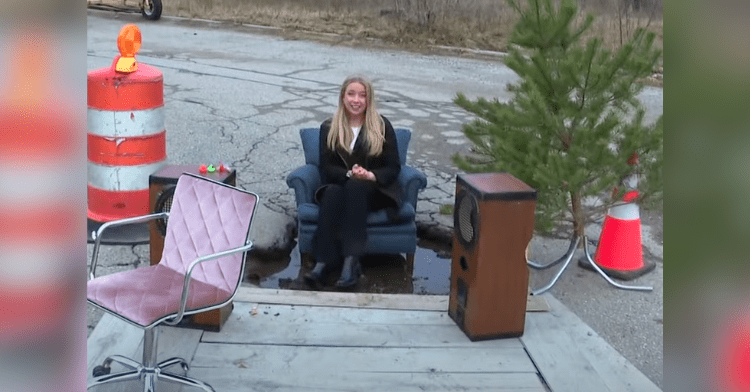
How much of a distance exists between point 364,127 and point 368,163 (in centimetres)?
25

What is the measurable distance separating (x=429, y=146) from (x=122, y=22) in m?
12.0

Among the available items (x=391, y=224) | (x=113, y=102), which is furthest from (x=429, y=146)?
(x=113, y=102)

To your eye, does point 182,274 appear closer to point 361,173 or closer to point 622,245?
point 361,173

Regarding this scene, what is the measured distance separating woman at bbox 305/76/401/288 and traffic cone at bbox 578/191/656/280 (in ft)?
4.95

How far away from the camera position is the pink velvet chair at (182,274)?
3273 mm

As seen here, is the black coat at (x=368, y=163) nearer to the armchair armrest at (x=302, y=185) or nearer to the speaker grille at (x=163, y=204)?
the armchair armrest at (x=302, y=185)

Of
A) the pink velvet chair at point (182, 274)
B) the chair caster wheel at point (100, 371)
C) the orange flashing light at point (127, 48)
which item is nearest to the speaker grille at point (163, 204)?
the pink velvet chair at point (182, 274)

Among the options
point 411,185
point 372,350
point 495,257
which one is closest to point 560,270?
point 411,185

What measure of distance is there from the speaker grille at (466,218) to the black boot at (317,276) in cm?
118

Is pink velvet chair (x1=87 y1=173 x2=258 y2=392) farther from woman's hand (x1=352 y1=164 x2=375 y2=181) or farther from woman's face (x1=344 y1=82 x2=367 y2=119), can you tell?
woman's face (x1=344 y1=82 x2=367 y2=119)

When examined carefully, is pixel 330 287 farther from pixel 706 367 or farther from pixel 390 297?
pixel 706 367

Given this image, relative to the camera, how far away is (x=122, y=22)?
18328 mm

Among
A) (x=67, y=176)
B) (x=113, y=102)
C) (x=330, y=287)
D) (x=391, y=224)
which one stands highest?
(x=67, y=176)

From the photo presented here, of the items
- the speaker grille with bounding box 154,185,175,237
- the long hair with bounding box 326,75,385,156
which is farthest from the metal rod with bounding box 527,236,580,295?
the speaker grille with bounding box 154,185,175,237
